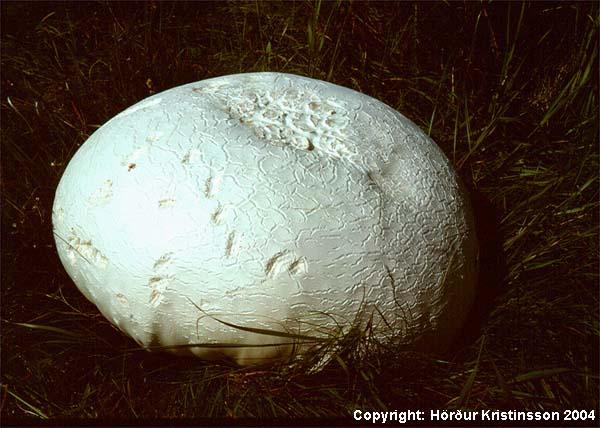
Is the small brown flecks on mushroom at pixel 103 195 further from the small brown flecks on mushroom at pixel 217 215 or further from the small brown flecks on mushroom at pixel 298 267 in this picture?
the small brown flecks on mushroom at pixel 298 267

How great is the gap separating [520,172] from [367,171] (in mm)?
949

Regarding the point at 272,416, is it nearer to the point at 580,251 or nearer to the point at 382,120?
the point at 382,120

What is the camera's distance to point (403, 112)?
8.95 feet

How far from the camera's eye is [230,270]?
1626 mm

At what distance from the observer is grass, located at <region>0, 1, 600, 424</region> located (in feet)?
5.94

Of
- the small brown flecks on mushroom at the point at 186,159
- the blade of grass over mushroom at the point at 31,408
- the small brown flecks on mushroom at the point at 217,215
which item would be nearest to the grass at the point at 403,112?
the blade of grass over mushroom at the point at 31,408

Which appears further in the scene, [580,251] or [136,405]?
[580,251]

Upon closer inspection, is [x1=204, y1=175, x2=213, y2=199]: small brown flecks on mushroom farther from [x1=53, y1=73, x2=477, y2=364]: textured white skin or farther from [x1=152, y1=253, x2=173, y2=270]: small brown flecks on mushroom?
[x1=152, y1=253, x2=173, y2=270]: small brown flecks on mushroom

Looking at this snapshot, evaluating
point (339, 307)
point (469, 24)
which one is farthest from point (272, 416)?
point (469, 24)

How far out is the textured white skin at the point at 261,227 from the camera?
164cm

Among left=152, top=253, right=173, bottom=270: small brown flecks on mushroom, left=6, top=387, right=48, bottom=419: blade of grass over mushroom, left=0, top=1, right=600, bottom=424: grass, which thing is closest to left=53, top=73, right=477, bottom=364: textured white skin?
left=152, top=253, right=173, bottom=270: small brown flecks on mushroom

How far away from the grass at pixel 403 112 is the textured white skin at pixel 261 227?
0.13m

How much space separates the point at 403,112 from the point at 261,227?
1.26 meters

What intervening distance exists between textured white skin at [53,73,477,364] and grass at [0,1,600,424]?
126mm
